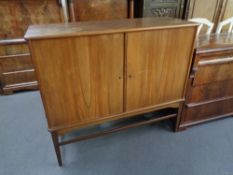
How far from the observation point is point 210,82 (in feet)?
5.06

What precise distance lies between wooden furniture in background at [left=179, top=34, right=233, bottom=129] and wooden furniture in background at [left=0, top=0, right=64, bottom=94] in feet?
5.29

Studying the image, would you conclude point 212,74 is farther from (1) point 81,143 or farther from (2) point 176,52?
(1) point 81,143

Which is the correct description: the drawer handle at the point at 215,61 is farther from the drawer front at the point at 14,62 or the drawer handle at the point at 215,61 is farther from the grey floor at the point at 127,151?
the drawer front at the point at 14,62

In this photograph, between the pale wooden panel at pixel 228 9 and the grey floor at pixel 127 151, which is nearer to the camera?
the grey floor at pixel 127 151

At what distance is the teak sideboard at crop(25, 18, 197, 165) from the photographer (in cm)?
102

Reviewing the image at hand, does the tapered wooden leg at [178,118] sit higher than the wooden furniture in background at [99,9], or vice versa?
the wooden furniture in background at [99,9]

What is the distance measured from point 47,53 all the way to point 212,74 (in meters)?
1.32

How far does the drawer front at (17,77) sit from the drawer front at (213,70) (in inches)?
78.0

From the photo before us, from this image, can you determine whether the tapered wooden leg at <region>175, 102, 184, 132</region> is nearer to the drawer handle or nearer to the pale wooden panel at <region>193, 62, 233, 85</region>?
the pale wooden panel at <region>193, 62, 233, 85</region>

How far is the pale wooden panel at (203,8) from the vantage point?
2.36 metres

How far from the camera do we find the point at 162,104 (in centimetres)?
149

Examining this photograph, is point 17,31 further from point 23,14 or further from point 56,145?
point 56,145

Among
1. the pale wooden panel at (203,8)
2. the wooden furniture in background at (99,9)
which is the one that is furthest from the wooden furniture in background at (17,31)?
the pale wooden panel at (203,8)

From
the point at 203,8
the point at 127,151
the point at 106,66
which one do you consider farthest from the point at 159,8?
the point at 127,151
